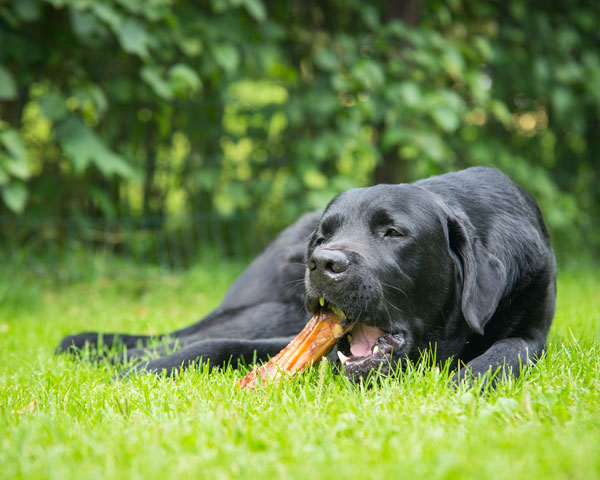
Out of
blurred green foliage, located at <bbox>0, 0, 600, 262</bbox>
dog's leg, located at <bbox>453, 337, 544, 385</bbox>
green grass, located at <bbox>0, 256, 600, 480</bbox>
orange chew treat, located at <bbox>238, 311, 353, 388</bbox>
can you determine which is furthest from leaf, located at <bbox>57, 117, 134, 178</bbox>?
dog's leg, located at <bbox>453, 337, 544, 385</bbox>

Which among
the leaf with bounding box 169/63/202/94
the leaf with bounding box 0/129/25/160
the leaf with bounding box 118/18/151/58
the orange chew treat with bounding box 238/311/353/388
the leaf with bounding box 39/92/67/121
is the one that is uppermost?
the leaf with bounding box 118/18/151/58

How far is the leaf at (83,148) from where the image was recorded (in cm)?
467

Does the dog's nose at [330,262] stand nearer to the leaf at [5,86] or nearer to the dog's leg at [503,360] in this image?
the dog's leg at [503,360]

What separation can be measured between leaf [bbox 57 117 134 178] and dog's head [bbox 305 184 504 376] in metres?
2.57

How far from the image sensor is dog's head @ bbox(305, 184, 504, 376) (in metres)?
2.37

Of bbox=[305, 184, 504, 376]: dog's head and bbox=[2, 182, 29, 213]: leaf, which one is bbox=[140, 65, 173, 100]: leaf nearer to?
bbox=[2, 182, 29, 213]: leaf

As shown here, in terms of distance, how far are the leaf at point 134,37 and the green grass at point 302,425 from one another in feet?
7.76

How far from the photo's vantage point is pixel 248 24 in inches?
208

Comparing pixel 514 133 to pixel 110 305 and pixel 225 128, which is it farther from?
pixel 110 305

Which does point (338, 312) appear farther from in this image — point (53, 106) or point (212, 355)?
point (53, 106)

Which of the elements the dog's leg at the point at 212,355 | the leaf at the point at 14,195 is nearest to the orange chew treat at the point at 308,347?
the dog's leg at the point at 212,355

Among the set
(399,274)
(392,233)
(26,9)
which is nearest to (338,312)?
(399,274)

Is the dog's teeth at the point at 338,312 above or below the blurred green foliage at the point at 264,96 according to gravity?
below

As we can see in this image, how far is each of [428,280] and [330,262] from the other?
1.49 feet
